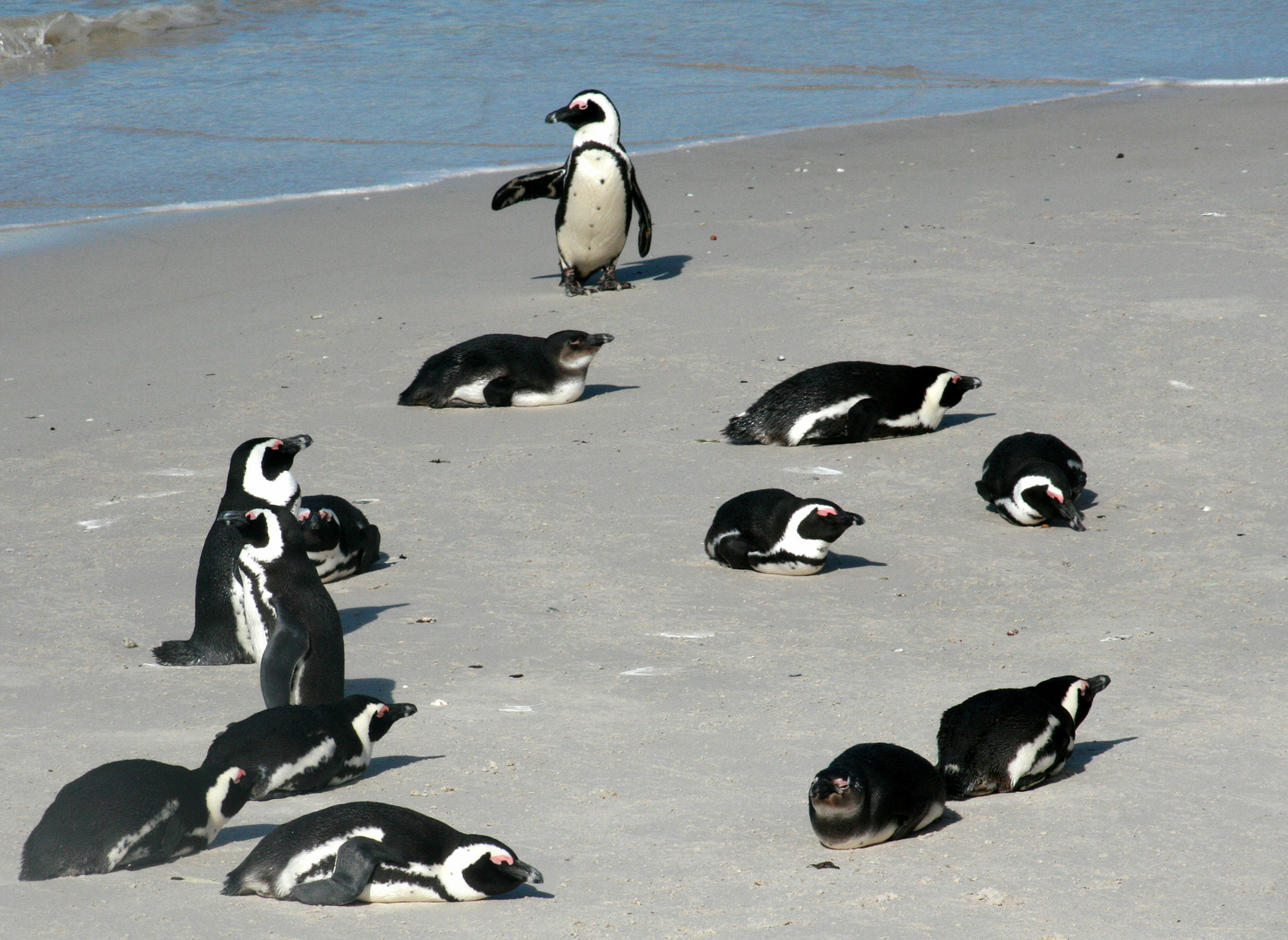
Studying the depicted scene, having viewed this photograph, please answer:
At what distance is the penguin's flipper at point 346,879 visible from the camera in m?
2.80

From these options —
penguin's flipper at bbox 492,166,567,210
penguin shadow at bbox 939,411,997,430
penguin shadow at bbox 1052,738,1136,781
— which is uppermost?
penguin's flipper at bbox 492,166,567,210

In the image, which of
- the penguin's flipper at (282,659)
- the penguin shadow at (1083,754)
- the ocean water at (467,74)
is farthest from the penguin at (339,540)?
the ocean water at (467,74)

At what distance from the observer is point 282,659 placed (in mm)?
3814

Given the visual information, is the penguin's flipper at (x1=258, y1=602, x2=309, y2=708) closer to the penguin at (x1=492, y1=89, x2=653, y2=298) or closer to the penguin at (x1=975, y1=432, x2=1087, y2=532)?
the penguin at (x1=975, y1=432, x2=1087, y2=532)

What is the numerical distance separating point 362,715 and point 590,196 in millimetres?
5829

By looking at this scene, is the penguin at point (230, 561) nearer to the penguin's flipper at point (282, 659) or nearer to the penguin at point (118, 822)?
the penguin's flipper at point (282, 659)

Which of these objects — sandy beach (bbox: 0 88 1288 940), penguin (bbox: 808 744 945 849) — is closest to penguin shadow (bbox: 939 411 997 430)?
sandy beach (bbox: 0 88 1288 940)

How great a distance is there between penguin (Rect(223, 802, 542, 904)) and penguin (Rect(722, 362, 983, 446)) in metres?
3.34

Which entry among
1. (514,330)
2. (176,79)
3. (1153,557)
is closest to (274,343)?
(514,330)

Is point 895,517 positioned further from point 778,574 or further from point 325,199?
point 325,199

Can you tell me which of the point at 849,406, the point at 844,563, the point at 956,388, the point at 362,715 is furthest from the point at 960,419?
the point at 362,715

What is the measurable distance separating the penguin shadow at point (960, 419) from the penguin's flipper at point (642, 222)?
10.1ft

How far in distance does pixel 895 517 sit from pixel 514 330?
3.04 meters

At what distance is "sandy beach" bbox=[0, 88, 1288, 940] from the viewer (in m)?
3.00
